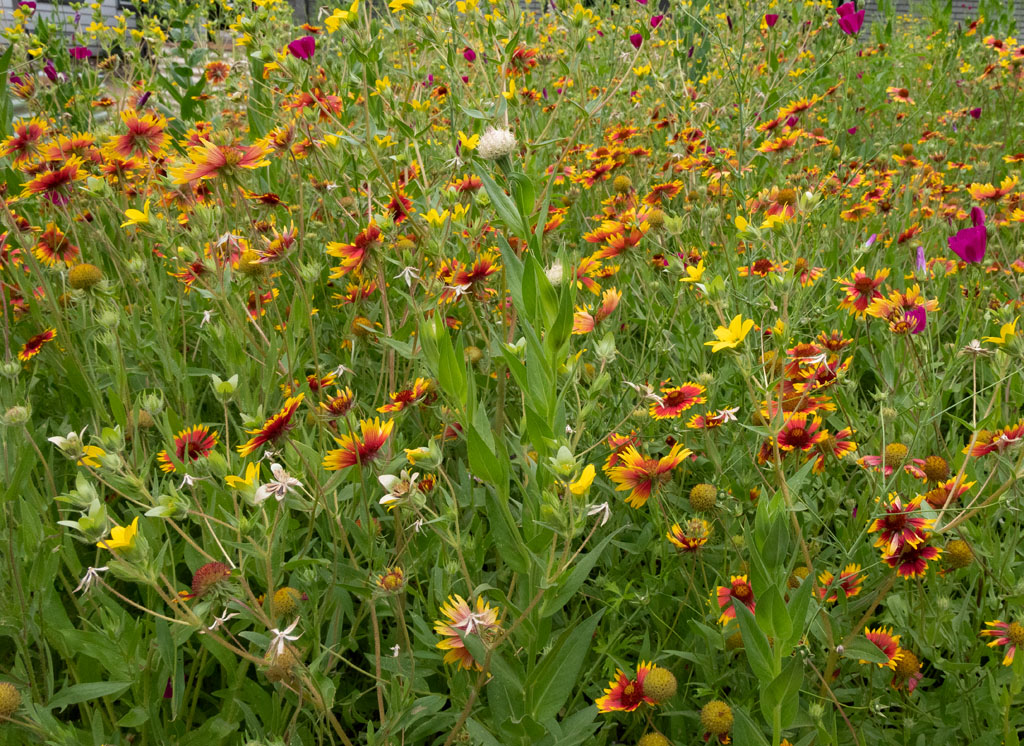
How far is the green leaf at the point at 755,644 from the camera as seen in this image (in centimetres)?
78

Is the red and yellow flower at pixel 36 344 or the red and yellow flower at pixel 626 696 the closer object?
the red and yellow flower at pixel 626 696

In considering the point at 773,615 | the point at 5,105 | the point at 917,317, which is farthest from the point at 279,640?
the point at 5,105

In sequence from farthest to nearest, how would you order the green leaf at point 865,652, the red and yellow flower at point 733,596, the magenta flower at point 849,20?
1. the magenta flower at point 849,20
2. the red and yellow flower at point 733,596
3. the green leaf at point 865,652

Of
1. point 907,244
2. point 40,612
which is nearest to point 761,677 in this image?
point 40,612

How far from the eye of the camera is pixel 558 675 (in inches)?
35.5

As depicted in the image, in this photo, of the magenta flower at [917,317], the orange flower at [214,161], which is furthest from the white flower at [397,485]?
the magenta flower at [917,317]

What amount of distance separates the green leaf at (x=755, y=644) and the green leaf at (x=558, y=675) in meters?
0.18

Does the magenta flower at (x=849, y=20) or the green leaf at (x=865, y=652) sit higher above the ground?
the magenta flower at (x=849, y=20)

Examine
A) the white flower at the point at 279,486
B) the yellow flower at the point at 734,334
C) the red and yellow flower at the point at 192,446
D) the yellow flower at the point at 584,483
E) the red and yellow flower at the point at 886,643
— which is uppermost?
the yellow flower at the point at 734,334

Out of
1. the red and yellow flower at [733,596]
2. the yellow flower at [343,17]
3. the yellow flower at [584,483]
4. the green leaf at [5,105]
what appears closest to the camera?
the yellow flower at [584,483]

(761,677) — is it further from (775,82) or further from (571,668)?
(775,82)

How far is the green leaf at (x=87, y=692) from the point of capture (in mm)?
997

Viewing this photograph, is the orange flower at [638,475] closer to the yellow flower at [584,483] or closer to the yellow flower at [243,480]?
the yellow flower at [584,483]

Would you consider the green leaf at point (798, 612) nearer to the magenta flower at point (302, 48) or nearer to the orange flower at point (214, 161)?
the orange flower at point (214, 161)
